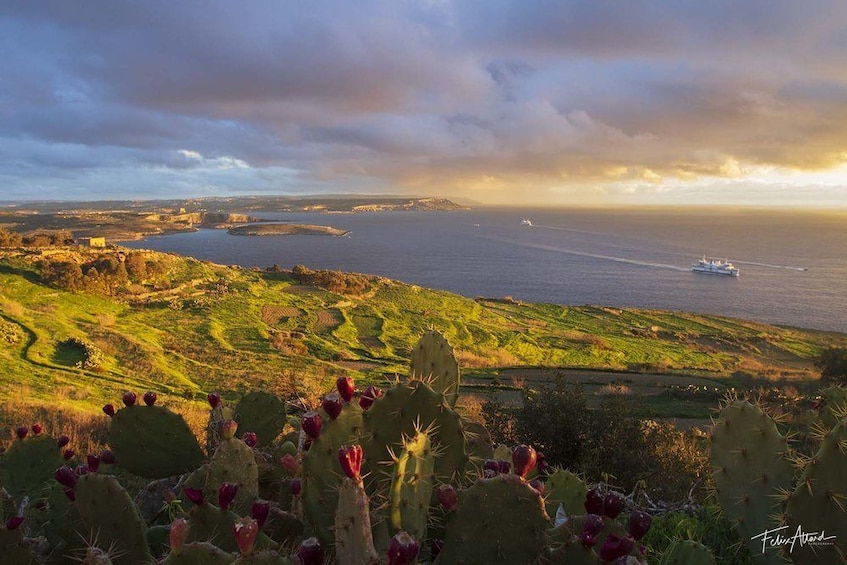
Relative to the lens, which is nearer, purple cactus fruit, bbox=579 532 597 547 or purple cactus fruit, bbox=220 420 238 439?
purple cactus fruit, bbox=579 532 597 547

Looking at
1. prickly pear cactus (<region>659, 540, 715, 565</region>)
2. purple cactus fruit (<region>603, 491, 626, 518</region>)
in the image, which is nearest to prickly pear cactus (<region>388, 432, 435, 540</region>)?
purple cactus fruit (<region>603, 491, 626, 518</region>)

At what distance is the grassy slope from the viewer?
907 inches

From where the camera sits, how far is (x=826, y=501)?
3.11 metres

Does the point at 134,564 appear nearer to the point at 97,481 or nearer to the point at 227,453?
the point at 97,481

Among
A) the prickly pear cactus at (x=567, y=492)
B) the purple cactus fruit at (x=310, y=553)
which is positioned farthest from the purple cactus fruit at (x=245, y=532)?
the prickly pear cactus at (x=567, y=492)

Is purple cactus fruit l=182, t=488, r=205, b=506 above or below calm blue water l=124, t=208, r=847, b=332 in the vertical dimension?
above

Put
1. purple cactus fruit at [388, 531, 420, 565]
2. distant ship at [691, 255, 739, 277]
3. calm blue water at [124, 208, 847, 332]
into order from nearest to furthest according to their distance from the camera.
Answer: purple cactus fruit at [388, 531, 420, 565] → calm blue water at [124, 208, 847, 332] → distant ship at [691, 255, 739, 277]

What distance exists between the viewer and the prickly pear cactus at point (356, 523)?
2020 millimetres

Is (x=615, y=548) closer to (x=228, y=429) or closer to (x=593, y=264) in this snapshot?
(x=228, y=429)

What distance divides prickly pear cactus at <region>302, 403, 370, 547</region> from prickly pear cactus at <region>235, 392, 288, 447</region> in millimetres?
2509

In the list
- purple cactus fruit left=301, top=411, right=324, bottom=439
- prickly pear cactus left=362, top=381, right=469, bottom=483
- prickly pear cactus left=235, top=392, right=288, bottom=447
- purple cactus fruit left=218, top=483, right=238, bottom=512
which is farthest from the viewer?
prickly pear cactus left=235, top=392, right=288, bottom=447

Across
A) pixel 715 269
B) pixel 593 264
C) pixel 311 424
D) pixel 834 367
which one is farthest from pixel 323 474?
pixel 593 264

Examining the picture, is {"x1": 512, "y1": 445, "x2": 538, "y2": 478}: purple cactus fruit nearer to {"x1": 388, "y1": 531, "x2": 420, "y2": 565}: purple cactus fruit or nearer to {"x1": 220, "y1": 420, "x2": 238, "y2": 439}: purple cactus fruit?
{"x1": 388, "y1": 531, "x2": 420, "y2": 565}: purple cactus fruit

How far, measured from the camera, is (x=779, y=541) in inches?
127
